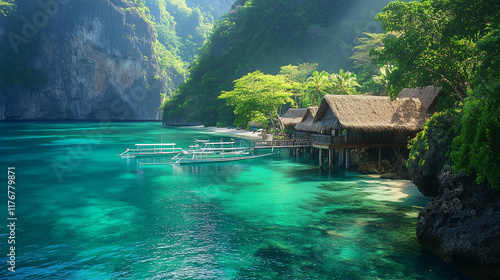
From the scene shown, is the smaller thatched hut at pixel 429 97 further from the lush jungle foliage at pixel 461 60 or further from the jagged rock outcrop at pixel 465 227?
the jagged rock outcrop at pixel 465 227

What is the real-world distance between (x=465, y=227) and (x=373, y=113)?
691 inches

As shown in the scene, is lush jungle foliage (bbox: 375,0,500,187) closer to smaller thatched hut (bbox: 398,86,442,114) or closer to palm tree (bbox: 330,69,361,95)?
smaller thatched hut (bbox: 398,86,442,114)

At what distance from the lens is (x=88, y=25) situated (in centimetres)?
12788

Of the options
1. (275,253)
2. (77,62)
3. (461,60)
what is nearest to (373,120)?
(461,60)

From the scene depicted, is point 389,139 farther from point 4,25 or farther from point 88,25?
point 4,25

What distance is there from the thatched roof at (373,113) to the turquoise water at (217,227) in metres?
3.84

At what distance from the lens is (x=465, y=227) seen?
1198 cm

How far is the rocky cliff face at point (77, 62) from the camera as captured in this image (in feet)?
412

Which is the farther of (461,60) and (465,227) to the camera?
(461,60)

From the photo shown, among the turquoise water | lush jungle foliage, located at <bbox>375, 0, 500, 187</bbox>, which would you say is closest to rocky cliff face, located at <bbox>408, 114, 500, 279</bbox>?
the turquoise water

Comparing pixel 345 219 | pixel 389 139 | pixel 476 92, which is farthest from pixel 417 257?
pixel 389 139

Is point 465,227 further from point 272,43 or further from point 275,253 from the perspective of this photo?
point 272,43

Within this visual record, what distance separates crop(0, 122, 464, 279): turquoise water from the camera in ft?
38.9

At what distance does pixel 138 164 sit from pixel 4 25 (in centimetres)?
11894
